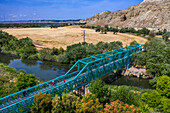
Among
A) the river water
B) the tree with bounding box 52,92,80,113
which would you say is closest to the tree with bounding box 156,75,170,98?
the river water

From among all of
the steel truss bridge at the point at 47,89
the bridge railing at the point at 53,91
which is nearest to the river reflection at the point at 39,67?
the steel truss bridge at the point at 47,89

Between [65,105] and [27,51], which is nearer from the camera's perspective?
[65,105]

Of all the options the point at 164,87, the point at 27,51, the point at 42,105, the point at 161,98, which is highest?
the point at 27,51

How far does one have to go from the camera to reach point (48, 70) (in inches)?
1698

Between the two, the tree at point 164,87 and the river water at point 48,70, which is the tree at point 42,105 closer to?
the tree at point 164,87

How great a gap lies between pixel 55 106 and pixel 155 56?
29.5 meters

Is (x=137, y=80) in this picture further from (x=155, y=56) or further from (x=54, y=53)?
(x=54, y=53)

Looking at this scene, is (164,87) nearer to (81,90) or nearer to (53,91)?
(81,90)

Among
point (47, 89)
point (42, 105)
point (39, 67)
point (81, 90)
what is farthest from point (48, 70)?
point (42, 105)

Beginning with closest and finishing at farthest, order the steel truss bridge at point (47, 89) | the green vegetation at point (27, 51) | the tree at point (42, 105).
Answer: the tree at point (42, 105) < the steel truss bridge at point (47, 89) < the green vegetation at point (27, 51)

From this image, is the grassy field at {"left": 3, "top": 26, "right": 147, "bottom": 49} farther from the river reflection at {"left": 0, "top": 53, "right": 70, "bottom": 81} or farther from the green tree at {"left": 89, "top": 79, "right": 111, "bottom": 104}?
the green tree at {"left": 89, "top": 79, "right": 111, "bottom": 104}

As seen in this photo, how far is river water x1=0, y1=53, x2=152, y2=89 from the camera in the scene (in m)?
34.8

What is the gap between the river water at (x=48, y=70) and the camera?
3481 centimetres

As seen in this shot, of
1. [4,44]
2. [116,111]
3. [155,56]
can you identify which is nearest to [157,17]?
[155,56]
